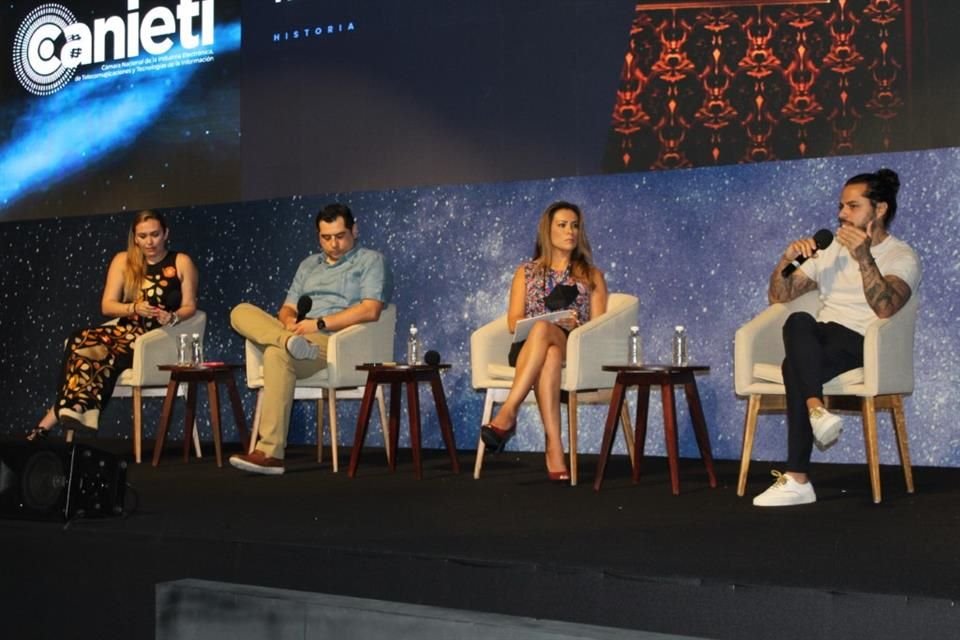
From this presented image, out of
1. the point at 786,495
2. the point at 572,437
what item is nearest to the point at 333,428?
the point at 572,437

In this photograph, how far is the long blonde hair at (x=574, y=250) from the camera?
17.4 feet

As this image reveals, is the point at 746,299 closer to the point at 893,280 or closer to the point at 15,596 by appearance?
the point at 893,280

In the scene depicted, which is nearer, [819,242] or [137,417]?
[819,242]

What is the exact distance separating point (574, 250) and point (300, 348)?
1.19m

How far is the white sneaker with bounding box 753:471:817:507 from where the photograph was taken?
13.7ft

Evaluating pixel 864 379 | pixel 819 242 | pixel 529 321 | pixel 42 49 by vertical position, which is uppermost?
pixel 42 49

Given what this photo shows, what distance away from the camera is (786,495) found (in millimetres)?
4176

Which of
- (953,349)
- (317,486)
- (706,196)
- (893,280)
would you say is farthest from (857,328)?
(317,486)

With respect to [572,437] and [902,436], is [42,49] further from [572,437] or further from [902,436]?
[902,436]

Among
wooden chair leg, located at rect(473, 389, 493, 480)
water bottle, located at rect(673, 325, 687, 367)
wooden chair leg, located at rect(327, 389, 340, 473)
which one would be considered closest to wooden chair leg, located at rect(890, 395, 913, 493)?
water bottle, located at rect(673, 325, 687, 367)

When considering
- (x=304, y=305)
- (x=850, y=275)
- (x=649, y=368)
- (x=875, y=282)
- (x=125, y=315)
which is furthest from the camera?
(x=125, y=315)

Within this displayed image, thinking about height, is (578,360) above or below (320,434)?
above

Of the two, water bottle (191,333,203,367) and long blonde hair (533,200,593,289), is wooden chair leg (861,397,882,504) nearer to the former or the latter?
long blonde hair (533,200,593,289)

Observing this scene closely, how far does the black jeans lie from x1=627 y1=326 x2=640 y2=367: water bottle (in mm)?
749
